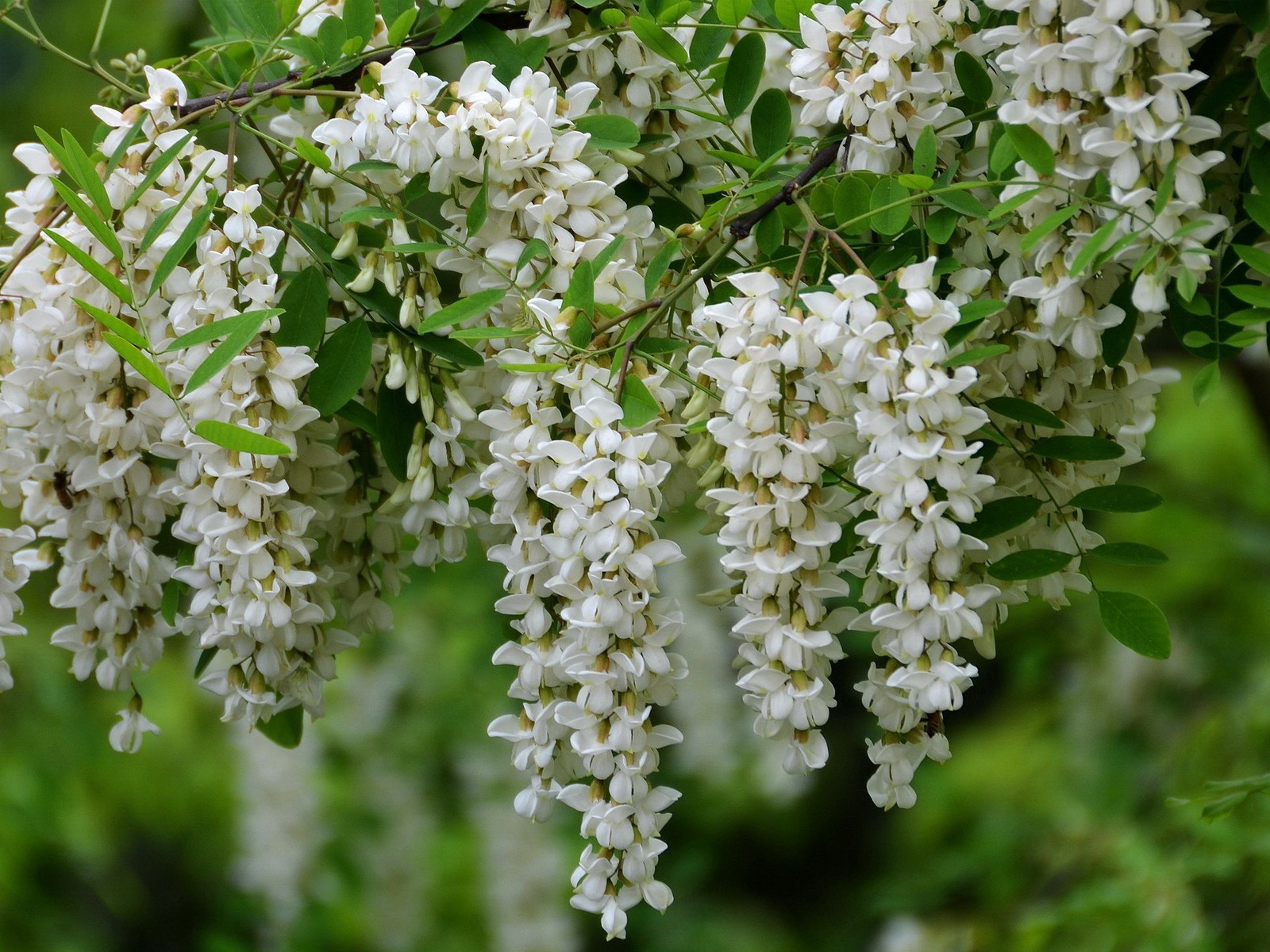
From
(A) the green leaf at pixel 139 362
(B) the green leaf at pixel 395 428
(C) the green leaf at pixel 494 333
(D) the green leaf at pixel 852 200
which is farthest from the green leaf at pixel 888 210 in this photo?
(A) the green leaf at pixel 139 362

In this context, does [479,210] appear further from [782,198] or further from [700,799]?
[700,799]

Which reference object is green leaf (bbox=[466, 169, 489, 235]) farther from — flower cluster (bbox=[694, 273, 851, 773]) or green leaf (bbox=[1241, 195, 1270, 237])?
green leaf (bbox=[1241, 195, 1270, 237])

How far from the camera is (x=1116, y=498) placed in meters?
0.81

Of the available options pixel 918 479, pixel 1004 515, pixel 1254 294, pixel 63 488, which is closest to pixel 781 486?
pixel 918 479

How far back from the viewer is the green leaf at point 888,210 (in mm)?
760

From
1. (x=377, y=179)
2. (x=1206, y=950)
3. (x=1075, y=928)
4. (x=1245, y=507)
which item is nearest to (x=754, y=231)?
(x=377, y=179)

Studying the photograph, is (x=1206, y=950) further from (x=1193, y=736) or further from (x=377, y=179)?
(x=377, y=179)

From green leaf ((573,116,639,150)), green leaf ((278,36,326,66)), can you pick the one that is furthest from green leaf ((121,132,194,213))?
green leaf ((573,116,639,150))

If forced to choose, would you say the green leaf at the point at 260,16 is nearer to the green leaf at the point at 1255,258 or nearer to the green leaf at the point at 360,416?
the green leaf at the point at 360,416

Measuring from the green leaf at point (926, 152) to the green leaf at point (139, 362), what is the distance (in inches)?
17.6

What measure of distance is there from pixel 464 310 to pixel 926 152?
0.28 metres

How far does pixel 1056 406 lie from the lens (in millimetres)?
791

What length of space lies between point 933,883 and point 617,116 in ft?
5.03

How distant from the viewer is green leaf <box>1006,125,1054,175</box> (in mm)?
671
